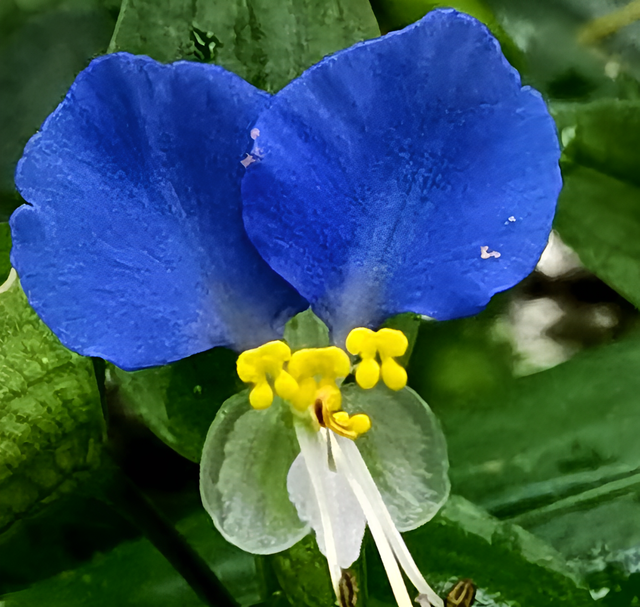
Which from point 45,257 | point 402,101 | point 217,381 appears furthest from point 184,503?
point 402,101

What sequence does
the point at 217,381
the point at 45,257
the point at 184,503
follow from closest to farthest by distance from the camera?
the point at 45,257 < the point at 217,381 < the point at 184,503

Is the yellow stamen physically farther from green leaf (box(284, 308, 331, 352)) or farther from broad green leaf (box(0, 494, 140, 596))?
broad green leaf (box(0, 494, 140, 596))

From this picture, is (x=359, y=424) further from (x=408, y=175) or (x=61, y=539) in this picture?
(x=61, y=539)

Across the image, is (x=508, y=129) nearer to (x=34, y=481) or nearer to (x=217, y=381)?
(x=217, y=381)

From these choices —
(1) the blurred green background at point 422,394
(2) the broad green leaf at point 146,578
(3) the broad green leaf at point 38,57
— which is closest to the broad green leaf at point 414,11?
(1) the blurred green background at point 422,394

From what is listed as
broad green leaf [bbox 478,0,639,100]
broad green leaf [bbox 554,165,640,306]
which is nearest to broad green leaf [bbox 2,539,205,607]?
broad green leaf [bbox 554,165,640,306]

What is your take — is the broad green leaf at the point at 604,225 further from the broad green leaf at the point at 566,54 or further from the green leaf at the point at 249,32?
the green leaf at the point at 249,32
